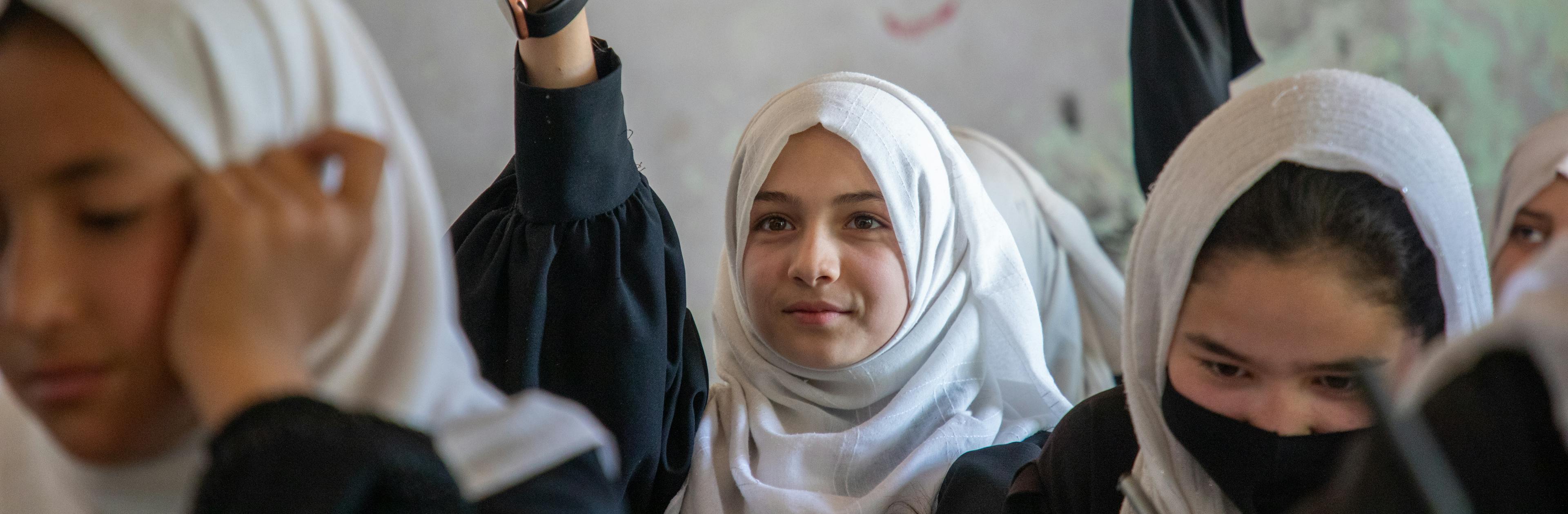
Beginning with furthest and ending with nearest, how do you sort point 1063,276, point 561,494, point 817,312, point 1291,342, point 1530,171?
point 1063,276 → point 817,312 → point 1530,171 → point 1291,342 → point 561,494

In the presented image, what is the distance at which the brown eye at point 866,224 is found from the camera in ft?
5.15

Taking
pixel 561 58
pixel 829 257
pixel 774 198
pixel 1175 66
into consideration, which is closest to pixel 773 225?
pixel 774 198

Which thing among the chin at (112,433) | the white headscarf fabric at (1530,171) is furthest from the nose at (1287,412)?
the chin at (112,433)

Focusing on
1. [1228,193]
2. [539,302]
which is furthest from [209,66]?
[1228,193]

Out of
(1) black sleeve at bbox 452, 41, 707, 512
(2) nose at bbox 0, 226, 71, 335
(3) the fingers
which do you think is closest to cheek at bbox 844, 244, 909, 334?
(1) black sleeve at bbox 452, 41, 707, 512

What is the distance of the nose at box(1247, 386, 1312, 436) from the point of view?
3.10 ft

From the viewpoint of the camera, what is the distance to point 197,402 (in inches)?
24.3

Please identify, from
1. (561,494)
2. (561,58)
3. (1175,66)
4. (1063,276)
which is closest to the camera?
(561,494)

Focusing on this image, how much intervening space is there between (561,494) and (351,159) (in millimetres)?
259

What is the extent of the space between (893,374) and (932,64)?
1438 millimetres

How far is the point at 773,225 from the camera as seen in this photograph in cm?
161

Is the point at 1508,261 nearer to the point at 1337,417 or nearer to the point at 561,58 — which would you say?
the point at 1337,417

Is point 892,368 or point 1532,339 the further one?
A: point 892,368

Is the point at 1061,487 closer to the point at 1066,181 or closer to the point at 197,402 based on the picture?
the point at 197,402
